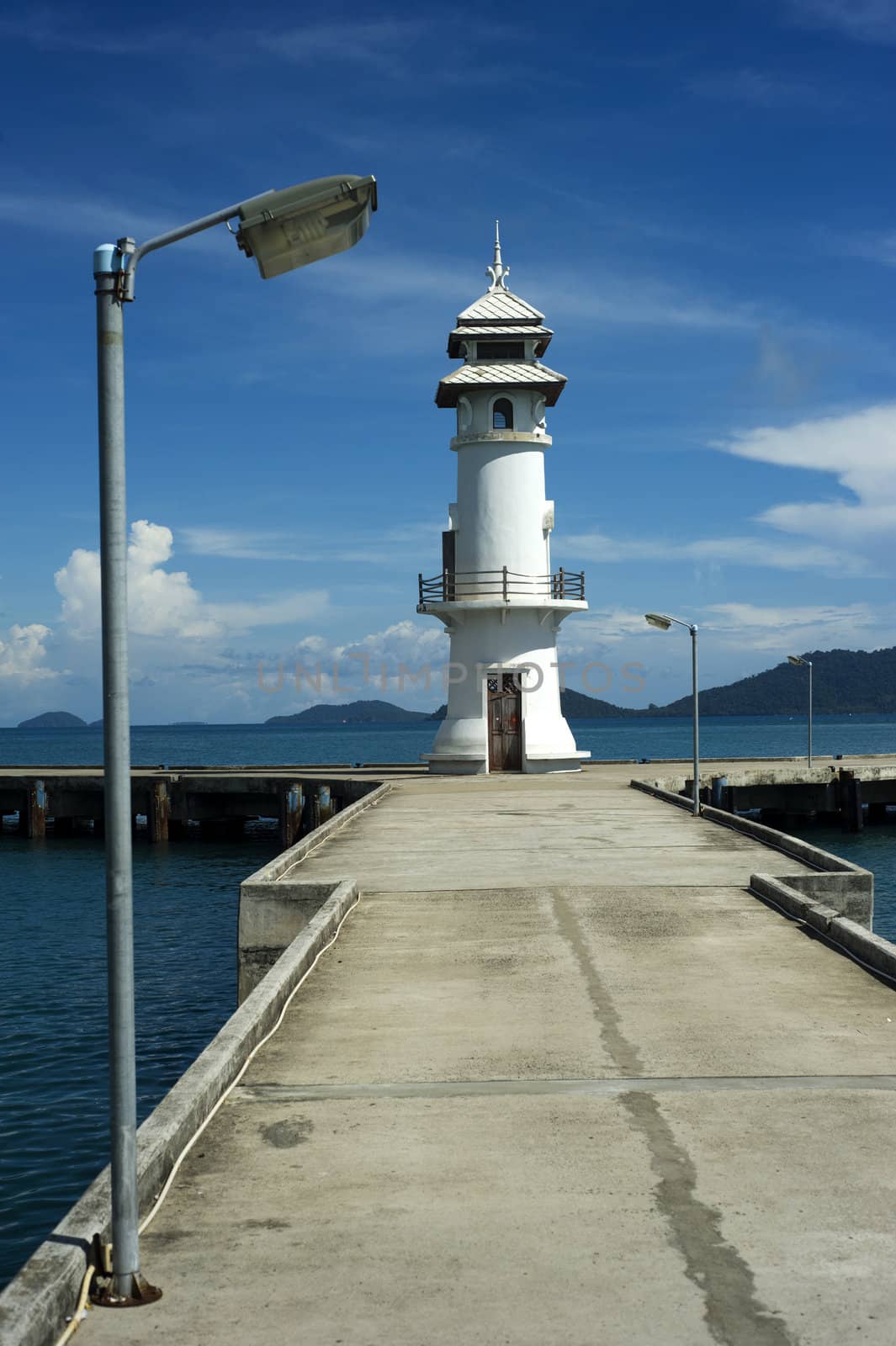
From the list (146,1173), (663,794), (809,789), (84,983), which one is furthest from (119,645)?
(809,789)

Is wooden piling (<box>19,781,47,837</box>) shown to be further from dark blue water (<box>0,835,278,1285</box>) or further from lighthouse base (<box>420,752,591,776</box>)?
lighthouse base (<box>420,752,591,776</box>)

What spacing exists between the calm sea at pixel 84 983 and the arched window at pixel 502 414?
13138mm

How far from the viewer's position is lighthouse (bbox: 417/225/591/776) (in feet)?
110

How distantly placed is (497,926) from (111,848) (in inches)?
310

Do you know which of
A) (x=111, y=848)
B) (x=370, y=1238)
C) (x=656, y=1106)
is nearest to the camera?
(x=111, y=848)

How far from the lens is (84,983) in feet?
61.5

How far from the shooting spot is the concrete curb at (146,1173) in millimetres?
4828

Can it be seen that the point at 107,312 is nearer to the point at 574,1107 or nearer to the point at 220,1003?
the point at 574,1107

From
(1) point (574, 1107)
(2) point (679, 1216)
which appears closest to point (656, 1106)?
(1) point (574, 1107)

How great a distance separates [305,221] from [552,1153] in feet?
15.3

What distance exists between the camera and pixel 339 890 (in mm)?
13773

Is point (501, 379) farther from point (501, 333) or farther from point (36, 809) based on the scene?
point (36, 809)

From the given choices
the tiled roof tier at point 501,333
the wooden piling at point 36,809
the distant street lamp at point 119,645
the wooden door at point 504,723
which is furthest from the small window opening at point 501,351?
the distant street lamp at point 119,645

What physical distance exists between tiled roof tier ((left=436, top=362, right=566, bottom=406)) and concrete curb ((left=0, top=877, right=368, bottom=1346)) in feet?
82.3
